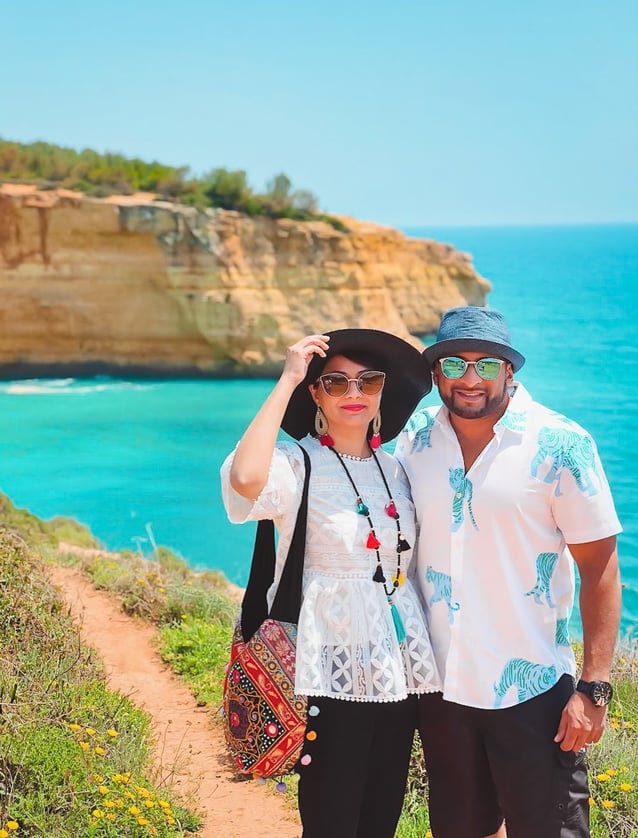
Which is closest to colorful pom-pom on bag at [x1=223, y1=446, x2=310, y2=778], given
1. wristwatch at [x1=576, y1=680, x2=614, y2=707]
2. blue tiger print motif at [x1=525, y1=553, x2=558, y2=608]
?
blue tiger print motif at [x1=525, y1=553, x2=558, y2=608]

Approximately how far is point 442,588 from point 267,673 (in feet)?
1.80

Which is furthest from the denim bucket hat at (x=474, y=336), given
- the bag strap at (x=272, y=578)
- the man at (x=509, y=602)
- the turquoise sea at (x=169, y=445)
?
the turquoise sea at (x=169, y=445)

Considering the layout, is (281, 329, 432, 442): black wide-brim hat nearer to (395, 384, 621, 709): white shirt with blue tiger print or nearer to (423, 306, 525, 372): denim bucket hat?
(423, 306, 525, 372): denim bucket hat

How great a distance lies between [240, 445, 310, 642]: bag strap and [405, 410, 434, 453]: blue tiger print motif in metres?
0.37

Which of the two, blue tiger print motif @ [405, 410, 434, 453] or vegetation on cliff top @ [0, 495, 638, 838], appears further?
vegetation on cliff top @ [0, 495, 638, 838]

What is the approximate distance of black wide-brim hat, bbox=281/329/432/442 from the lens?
2953 millimetres

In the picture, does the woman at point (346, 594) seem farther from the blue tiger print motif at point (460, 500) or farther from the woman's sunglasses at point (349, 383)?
the blue tiger print motif at point (460, 500)

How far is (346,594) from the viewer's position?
8.78 feet

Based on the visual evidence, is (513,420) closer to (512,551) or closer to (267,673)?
(512,551)

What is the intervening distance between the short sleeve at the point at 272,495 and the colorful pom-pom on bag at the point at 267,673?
0.13 feet

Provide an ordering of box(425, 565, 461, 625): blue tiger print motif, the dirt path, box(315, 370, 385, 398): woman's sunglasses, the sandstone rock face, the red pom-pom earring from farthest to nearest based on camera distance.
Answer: the sandstone rock face, the dirt path, the red pom-pom earring, box(315, 370, 385, 398): woman's sunglasses, box(425, 565, 461, 625): blue tiger print motif

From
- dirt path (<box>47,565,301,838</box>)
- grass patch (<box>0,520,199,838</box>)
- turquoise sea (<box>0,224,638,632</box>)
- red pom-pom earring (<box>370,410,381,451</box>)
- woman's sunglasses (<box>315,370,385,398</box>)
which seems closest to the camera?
woman's sunglasses (<box>315,370,385,398</box>)

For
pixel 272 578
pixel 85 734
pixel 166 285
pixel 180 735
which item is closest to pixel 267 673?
pixel 272 578

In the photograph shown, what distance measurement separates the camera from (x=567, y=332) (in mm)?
52875
